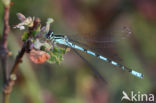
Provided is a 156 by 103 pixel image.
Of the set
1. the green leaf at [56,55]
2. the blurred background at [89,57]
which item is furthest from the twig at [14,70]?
the blurred background at [89,57]

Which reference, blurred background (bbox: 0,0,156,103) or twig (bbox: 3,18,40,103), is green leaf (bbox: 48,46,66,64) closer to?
twig (bbox: 3,18,40,103)

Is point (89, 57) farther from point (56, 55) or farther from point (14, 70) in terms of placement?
point (14, 70)

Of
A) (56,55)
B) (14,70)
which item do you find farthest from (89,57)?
(14,70)

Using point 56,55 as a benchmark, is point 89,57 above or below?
above

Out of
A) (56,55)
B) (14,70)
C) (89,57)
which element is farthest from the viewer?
(89,57)

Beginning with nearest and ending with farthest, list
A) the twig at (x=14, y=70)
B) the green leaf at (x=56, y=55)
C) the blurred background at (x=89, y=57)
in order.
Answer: the twig at (x=14, y=70), the green leaf at (x=56, y=55), the blurred background at (x=89, y=57)

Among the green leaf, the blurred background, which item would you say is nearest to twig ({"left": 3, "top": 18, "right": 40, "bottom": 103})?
the green leaf

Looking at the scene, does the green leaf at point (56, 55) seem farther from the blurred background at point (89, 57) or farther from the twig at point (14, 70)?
the blurred background at point (89, 57)

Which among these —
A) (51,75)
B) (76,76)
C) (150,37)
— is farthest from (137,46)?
(51,75)

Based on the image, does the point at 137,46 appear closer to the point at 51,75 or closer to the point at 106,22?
the point at 106,22
